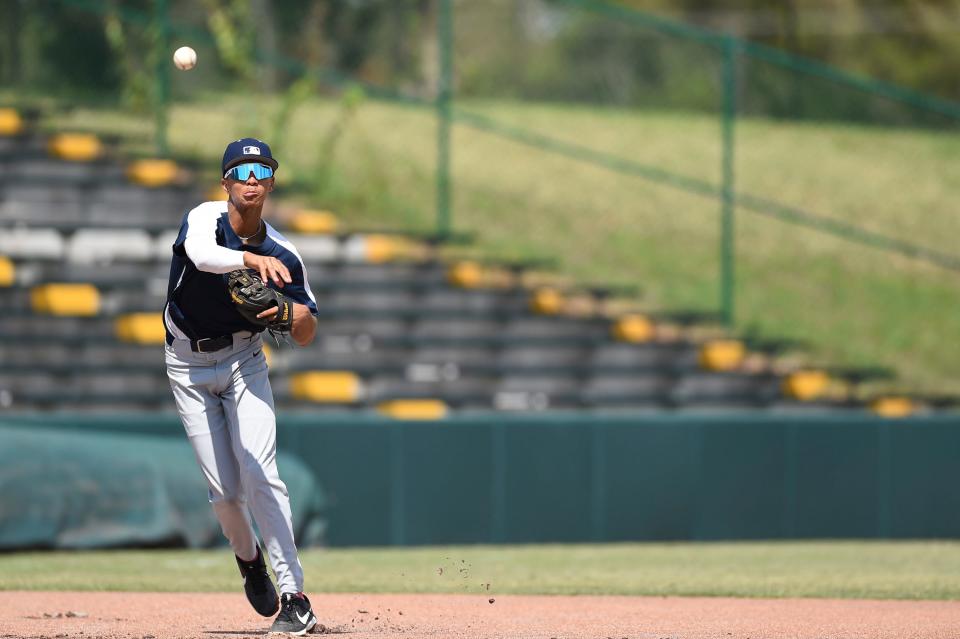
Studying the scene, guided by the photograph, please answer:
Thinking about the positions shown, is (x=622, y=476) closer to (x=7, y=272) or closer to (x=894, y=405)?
(x=894, y=405)

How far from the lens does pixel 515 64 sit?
17.2 meters

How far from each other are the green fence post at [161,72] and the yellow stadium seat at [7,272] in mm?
2085

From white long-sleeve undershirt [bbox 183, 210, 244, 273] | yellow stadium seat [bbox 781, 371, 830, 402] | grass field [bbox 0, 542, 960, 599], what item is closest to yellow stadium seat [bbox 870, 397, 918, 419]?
yellow stadium seat [bbox 781, 371, 830, 402]

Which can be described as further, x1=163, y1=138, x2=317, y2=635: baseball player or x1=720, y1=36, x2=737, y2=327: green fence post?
x1=720, y1=36, x2=737, y2=327: green fence post

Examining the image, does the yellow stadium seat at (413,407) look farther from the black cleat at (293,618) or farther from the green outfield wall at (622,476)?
the black cleat at (293,618)

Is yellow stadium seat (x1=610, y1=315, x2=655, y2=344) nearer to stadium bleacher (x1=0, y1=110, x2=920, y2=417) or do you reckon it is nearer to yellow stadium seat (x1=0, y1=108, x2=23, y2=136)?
stadium bleacher (x1=0, y1=110, x2=920, y2=417)

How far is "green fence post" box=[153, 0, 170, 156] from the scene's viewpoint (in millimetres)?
13875

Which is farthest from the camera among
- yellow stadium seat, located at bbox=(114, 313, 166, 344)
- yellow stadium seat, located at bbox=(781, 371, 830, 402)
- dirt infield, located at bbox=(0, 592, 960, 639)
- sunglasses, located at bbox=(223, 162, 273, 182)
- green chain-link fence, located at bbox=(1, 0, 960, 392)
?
green chain-link fence, located at bbox=(1, 0, 960, 392)

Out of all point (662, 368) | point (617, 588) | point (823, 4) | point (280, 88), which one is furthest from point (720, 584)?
point (823, 4)

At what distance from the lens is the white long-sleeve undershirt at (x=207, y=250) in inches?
202

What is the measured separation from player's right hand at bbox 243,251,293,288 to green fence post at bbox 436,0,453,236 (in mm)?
8851

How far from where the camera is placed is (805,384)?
13.6m

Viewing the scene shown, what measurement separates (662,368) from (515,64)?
522 centimetres

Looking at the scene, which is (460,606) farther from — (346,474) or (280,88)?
(280,88)
